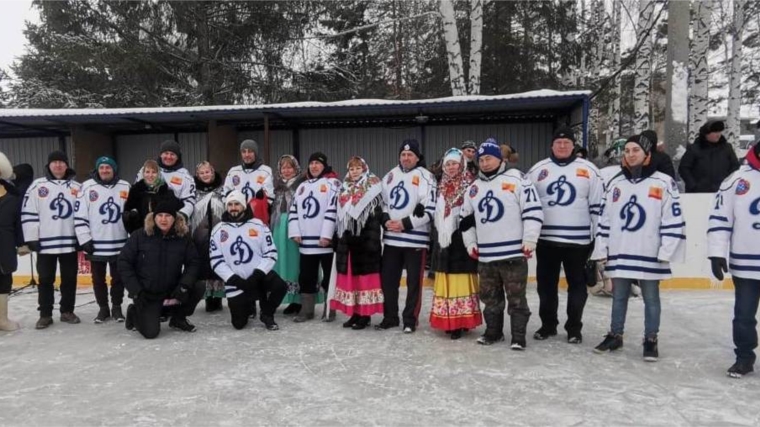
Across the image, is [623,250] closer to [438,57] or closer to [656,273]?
[656,273]

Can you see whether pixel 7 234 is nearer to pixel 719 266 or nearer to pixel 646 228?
pixel 646 228

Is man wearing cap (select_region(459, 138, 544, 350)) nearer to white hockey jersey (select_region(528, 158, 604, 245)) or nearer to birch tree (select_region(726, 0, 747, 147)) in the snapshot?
white hockey jersey (select_region(528, 158, 604, 245))

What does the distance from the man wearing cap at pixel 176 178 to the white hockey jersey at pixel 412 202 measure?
213cm

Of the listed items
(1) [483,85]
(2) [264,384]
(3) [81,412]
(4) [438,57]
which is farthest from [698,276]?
(4) [438,57]

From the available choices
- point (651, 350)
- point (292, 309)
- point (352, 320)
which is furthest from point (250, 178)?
point (651, 350)

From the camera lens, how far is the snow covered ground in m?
3.14

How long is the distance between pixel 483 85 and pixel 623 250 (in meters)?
12.5

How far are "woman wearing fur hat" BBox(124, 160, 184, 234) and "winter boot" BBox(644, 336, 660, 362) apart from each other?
14.1 feet

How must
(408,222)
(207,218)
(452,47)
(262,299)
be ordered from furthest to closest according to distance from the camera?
(452,47) < (207,218) < (262,299) < (408,222)

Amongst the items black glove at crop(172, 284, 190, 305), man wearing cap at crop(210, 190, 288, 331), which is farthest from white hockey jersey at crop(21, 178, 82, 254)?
man wearing cap at crop(210, 190, 288, 331)

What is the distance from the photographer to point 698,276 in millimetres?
6789

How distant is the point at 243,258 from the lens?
5.09 m

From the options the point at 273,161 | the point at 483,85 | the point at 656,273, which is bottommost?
the point at 656,273

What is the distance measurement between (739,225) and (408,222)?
7.97ft
